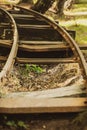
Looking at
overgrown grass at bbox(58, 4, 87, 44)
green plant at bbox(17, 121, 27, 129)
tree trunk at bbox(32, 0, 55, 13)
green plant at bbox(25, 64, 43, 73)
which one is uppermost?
tree trunk at bbox(32, 0, 55, 13)

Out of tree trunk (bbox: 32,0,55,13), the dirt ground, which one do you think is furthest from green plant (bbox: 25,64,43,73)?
tree trunk (bbox: 32,0,55,13)

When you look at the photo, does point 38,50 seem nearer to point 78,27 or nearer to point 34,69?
point 34,69

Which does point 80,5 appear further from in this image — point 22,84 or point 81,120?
point 81,120

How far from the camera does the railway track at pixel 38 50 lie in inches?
142

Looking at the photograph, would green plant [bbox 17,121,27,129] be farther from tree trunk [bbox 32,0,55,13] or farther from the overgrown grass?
tree trunk [bbox 32,0,55,13]

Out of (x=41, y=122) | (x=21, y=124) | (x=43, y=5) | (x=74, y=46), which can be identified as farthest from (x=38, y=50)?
(x=43, y=5)

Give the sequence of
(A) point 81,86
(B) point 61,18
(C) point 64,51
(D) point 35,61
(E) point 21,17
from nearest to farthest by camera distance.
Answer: (A) point 81,86 < (D) point 35,61 < (C) point 64,51 < (E) point 21,17 < (B) point 61,18

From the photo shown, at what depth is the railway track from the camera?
142 inches

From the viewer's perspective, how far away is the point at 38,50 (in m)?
6.44

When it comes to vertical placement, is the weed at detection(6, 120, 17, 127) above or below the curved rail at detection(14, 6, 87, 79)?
below

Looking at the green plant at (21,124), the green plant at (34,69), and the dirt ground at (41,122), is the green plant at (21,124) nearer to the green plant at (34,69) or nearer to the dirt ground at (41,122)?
the dirt ground at (41,122)

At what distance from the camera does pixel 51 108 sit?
141 inches

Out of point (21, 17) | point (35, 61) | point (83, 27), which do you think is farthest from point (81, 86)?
point (83, 27)

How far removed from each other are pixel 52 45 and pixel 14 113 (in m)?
3.32
